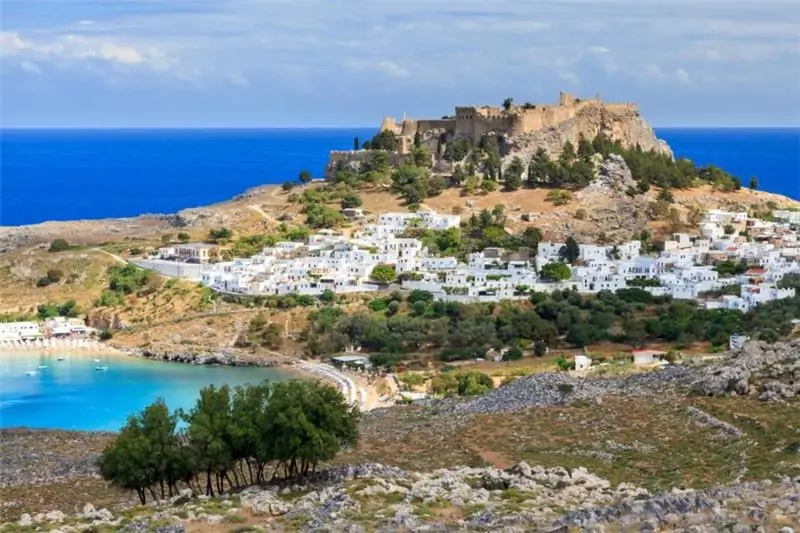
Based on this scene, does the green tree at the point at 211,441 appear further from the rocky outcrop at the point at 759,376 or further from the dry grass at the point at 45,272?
the dry grass at the point at 45,272

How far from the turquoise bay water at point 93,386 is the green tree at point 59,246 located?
10022mm

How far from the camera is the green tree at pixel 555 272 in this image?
45219mm

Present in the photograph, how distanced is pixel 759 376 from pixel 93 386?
21.3 metres

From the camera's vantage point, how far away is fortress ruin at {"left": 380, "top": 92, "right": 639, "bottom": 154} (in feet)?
186

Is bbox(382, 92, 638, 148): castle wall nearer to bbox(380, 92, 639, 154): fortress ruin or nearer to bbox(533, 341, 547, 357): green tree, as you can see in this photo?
bbox(380, 92, 639, 154): fortress ruin

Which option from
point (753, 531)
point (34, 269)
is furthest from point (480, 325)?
→ point (753, 531)

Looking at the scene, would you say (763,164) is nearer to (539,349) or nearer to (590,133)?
(590,133)

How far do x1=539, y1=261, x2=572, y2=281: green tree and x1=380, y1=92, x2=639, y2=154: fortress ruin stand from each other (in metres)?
11.9

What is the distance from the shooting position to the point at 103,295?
46.7 metres

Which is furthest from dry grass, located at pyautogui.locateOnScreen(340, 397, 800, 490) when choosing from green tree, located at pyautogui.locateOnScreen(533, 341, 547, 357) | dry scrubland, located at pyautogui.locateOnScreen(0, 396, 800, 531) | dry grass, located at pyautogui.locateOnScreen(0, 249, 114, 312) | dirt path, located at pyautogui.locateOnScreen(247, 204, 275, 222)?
dirt path, located at pyautogui.locateOnScreen(247, 204, 275, 222)

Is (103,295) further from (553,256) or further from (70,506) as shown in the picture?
(70,506)

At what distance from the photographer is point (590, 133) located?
59219 millimetres

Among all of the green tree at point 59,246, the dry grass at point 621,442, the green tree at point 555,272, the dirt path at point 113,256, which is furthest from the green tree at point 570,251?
the dry grass at point 621,442

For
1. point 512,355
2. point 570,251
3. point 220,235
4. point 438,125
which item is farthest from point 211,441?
point 438,125
